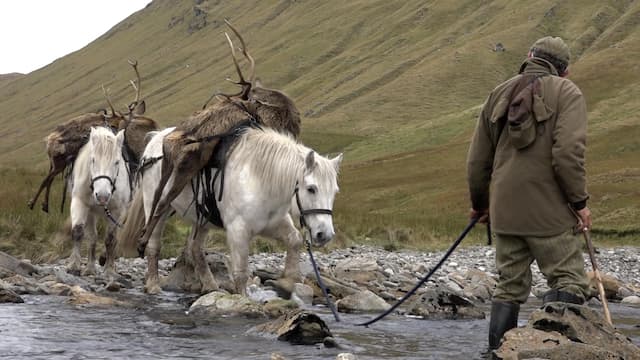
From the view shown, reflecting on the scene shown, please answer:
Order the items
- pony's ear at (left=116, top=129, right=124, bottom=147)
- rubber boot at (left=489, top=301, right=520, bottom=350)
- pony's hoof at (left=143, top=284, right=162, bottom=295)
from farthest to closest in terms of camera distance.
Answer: pony's ear at (left=116, top=129, right=124, bottom=147)
pony's hoof at (left=143, top=284, right=162, bottom=295)
rubber boot at (left=489, top=301, right=520, bottom=350)

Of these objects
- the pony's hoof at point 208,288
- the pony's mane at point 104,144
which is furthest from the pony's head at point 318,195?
the pony's mane at point 104,144

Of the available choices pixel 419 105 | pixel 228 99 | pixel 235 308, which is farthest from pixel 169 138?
pixel 419 105

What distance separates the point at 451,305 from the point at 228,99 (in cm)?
421

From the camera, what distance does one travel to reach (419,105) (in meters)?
129

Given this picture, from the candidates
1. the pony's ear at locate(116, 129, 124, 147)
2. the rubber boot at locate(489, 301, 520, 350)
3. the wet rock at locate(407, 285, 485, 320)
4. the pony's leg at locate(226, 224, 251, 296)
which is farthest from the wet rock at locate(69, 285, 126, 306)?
the rubber boot at locate(489, 301, 520, 350)

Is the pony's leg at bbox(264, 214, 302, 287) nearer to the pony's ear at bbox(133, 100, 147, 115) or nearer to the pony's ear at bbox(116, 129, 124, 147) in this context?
the pony's ear at bbox(116, 129, 124, 147)

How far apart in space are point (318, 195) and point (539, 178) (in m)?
3.38

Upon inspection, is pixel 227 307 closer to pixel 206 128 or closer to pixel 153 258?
pixel 206 128

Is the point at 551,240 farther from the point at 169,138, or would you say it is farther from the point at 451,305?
the point at 169,138

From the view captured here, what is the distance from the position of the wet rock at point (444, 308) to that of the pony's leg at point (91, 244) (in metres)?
5.69

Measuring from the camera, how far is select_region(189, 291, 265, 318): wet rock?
10.7m

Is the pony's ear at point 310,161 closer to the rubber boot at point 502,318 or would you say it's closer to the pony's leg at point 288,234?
the pony's leg at point 288,234

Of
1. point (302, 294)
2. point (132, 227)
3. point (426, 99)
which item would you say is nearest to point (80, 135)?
point (132, 227)

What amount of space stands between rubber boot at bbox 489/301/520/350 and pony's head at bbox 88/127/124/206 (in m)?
7.20
